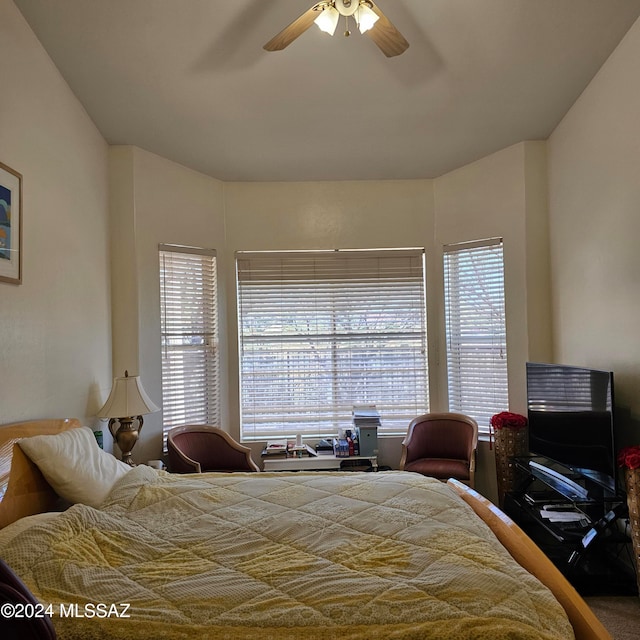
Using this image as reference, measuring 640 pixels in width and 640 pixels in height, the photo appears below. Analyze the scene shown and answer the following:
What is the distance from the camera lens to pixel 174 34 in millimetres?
2586

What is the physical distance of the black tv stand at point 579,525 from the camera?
2.52 meters

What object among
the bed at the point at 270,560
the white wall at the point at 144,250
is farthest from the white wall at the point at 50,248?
the bed at the point at 270,560

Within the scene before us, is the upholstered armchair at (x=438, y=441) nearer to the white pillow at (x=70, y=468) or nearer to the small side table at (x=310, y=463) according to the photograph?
the small side table at (x=310, y=463)

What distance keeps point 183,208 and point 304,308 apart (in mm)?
1363

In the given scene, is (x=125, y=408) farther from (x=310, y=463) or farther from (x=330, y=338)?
(x=330, y=338)

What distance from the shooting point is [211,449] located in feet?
12.2

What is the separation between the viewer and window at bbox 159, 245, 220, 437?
3.86 m

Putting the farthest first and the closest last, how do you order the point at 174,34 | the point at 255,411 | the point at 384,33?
the point at 255,411, the point at 174,34, the point at 384,33

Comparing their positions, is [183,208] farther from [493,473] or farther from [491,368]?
[493,473]

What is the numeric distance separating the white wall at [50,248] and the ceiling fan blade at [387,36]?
1.76 metres

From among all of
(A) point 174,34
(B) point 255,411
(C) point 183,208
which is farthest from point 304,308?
(A) point 174,34

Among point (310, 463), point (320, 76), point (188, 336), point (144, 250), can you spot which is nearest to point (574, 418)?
point (310, 463)

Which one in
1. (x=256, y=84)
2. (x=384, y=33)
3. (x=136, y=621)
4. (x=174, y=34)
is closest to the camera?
(x=136, y=621)

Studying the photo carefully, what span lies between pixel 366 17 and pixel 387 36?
20cm
